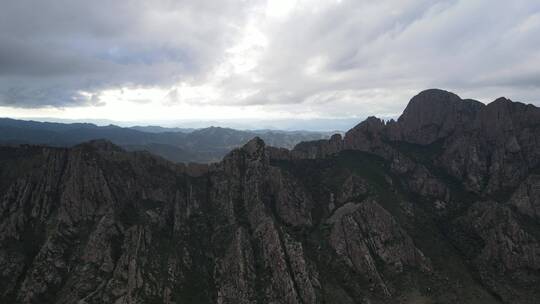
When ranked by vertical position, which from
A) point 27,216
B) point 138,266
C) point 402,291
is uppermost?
point 27,216

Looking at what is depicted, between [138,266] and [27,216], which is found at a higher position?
[27,216]

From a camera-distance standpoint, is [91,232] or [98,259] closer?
[98,259]

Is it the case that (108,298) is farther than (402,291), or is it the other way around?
(402,291)

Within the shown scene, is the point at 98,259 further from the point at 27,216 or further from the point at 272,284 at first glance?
the point at 272,284

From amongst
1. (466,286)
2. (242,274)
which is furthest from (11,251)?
(466,286)

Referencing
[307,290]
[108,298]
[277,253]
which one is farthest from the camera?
[277,253]

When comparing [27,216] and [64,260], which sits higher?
[27,216]

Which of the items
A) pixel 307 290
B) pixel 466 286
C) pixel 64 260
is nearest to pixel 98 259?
pixel 64 260

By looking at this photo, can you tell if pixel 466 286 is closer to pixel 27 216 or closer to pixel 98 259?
pixel 98 259

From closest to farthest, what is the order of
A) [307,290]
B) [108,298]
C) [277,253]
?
[108,298] < [307,290] < [277,253]
